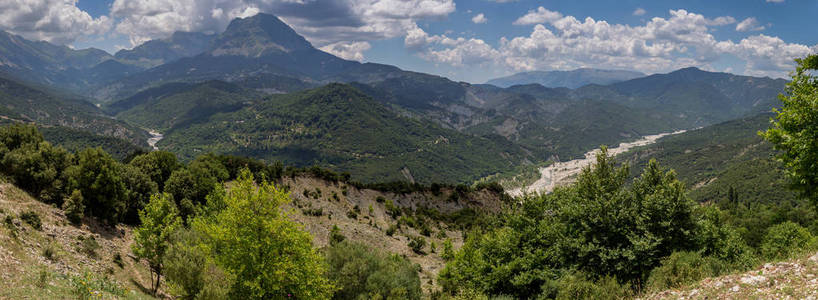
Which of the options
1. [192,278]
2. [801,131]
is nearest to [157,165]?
[192,278]

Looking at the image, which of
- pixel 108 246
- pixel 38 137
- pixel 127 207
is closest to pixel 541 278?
pixel 108 246

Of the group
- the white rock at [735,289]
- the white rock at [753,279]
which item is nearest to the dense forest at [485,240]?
the white rock at [753,279]

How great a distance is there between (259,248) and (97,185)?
23.8m

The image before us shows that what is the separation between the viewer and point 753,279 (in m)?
→ 15.4

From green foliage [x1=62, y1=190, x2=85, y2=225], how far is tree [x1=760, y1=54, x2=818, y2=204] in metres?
48.0

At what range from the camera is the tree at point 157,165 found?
177ft

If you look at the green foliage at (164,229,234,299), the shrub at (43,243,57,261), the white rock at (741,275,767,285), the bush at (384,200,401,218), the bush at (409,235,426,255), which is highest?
the white rock at (741,275,767,285)

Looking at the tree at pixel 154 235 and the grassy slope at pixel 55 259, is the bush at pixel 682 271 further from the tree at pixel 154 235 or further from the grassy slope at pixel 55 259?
the tree at pixel 154 235

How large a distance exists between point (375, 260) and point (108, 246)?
856 inches

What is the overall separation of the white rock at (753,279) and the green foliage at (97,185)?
4568 cm

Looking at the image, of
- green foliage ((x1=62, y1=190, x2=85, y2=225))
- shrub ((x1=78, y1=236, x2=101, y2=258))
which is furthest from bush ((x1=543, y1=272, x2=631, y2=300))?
green foliage ((x1=62, y1=190, x2=85, y2=225))

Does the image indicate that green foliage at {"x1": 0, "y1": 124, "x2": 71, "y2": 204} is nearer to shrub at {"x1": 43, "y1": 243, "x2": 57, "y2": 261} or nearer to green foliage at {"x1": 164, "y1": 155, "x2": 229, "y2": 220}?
shrub at {"x1": 43, "y1": 243, "x2": 57, "y2": 261}

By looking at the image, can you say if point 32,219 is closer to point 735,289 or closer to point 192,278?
point 192,278

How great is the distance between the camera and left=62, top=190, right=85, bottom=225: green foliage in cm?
3167
